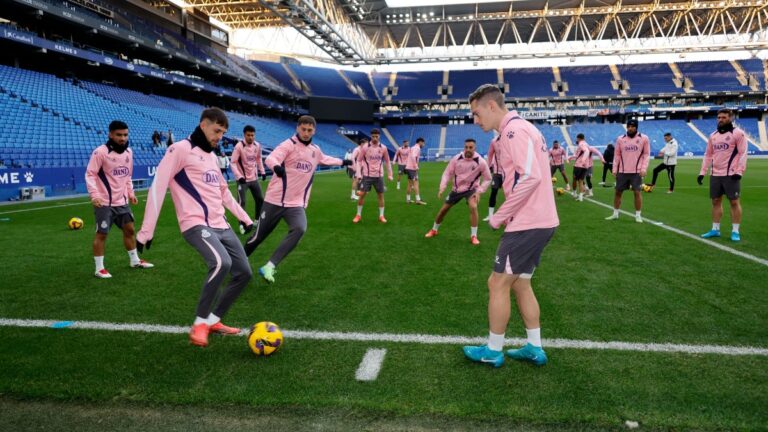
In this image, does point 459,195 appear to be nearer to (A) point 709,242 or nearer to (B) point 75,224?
(A) point 709,242

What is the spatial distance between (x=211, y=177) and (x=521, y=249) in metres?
2.84

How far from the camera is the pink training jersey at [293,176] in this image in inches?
229

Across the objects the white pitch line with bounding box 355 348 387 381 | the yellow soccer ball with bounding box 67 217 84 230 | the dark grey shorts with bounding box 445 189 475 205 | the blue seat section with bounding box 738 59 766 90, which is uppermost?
the blue seat section with bounding box 738 59 766 90

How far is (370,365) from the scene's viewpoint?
3.40 m

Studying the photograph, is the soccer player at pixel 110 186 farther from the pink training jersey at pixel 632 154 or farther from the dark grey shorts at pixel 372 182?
the pink training jersey at pixel 632 154

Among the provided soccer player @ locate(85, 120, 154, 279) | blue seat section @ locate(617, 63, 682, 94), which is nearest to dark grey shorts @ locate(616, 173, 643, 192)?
soccer player @ locate(85, 120, 154, 279)

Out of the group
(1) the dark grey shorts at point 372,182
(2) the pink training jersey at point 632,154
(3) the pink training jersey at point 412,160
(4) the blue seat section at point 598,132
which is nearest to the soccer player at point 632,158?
(2) the pink training jersey at point 632,154

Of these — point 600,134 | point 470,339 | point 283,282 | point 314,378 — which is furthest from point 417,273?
point 600,134

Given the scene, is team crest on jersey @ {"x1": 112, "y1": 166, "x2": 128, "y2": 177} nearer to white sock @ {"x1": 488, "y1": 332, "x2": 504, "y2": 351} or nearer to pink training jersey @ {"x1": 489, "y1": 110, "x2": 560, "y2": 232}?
pink training jersey @ {"x1": 489, "y1": 110, "x2": 560, "y2": 232}

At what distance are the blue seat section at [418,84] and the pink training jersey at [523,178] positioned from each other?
225ft

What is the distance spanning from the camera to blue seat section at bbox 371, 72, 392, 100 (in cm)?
7169

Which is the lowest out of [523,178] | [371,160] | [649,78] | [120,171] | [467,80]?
[120,171]

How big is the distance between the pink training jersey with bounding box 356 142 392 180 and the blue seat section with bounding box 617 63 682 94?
66773 mm

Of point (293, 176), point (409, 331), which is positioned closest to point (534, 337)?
point (409, 331)
